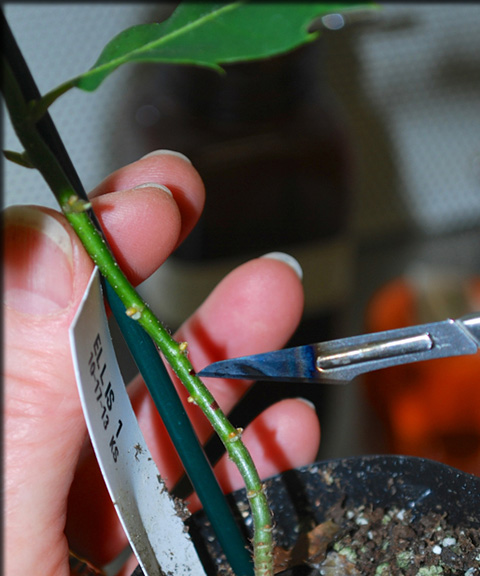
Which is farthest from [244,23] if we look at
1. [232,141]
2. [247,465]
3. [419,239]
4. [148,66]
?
[419,239]

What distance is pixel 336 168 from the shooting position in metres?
0.56

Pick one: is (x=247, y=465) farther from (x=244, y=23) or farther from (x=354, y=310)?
(x=354, y=310)

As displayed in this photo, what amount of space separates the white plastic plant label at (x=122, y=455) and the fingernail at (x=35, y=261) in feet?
0.06

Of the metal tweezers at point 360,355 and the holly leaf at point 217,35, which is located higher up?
the holly leaf at point 217,35

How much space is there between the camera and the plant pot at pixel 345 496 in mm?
273

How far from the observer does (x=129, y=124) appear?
0.59 metres

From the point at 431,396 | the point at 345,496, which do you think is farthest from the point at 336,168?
the point at 345,496

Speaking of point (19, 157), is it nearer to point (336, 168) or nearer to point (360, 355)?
point (360, 355)

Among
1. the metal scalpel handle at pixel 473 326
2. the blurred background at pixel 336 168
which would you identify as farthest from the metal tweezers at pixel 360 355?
the blurred background at pixel 336 168

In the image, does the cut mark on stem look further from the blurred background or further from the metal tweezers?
the blurred background

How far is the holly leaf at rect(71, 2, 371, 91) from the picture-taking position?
15 cm

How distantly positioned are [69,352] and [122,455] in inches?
1.6

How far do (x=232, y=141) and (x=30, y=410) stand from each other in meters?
0.37

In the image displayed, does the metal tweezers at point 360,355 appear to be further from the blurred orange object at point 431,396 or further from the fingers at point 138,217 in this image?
the blurred orange object at point 431,396
